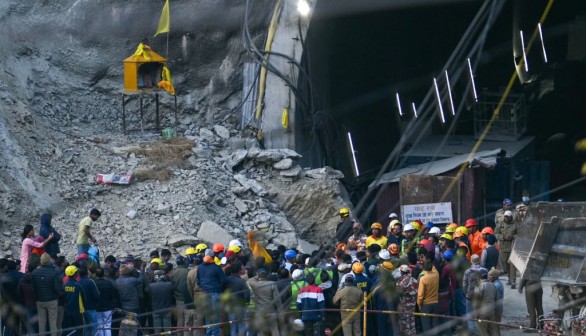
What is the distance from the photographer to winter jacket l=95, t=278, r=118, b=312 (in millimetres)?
17609

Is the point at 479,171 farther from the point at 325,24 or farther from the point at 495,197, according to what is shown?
the point at 325,24

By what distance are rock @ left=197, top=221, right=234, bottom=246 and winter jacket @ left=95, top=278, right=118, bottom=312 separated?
17.0 ft

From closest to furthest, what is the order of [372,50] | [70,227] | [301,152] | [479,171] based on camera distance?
[70,227]
[479,171]
[301,152]
[372,50]

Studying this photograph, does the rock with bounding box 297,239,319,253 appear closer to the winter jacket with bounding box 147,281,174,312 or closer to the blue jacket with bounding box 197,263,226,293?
the winter jacket with bounding box 147,281,174,312

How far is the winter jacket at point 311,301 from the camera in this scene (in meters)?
17.1

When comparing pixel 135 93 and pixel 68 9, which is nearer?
pixel 135 93

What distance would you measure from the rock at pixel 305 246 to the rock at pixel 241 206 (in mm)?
1169

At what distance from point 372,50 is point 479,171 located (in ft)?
20.0

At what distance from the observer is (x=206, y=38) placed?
28.4 metres

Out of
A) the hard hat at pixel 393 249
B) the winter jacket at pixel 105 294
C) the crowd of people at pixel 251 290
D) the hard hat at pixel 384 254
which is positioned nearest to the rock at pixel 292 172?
the crowd of people at pixel 251 290

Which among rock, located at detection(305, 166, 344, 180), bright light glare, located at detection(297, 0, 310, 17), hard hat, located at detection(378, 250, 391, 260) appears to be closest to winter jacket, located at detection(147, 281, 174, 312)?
hard hat, located at detection(378, 250, 391, 260)

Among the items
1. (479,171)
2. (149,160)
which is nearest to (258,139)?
(149,160)

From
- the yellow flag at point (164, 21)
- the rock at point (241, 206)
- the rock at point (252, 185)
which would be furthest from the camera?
the yellow flag at point (164, 21)

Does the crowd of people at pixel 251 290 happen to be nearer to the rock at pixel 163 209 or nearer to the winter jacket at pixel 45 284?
the winter jacket at pixel 45 284
